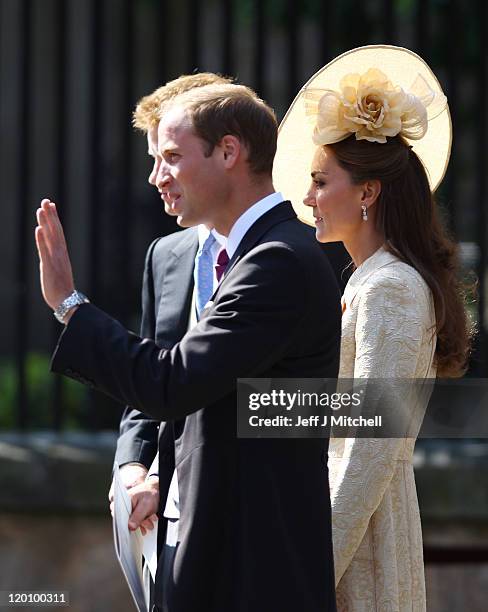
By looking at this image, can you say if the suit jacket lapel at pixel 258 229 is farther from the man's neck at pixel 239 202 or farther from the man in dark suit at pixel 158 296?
the man in dark suit at pixel 158 296

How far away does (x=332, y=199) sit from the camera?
8.38 feet

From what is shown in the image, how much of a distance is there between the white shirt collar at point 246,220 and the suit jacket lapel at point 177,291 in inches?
14.0

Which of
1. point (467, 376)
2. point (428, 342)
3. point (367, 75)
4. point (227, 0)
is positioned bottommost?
point (428, 342)

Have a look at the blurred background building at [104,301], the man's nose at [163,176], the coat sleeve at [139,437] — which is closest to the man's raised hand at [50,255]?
the man's nose at [163,176]

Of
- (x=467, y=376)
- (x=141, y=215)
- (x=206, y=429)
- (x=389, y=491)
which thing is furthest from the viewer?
(x=141, y=215)

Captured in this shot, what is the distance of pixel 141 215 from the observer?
539cm

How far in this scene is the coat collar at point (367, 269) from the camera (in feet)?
8.20

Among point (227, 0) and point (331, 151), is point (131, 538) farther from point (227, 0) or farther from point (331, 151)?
point (227, 0)

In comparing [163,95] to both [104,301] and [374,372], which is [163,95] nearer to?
[374,372]

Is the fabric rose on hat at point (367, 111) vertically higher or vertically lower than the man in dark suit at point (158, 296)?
higher

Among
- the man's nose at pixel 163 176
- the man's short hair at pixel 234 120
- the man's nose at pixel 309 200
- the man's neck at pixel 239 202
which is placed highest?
the man's short hair at pixel 234 120

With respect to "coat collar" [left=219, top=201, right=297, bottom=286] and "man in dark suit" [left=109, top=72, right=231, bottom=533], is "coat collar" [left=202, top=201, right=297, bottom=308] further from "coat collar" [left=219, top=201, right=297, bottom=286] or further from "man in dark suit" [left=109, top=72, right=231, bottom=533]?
"man in dark suit" [left=109, top=72, right=231, bottom=533]

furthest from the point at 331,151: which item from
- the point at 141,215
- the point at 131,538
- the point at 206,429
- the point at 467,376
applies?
the point at 141,215

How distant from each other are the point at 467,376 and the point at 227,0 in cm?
175
